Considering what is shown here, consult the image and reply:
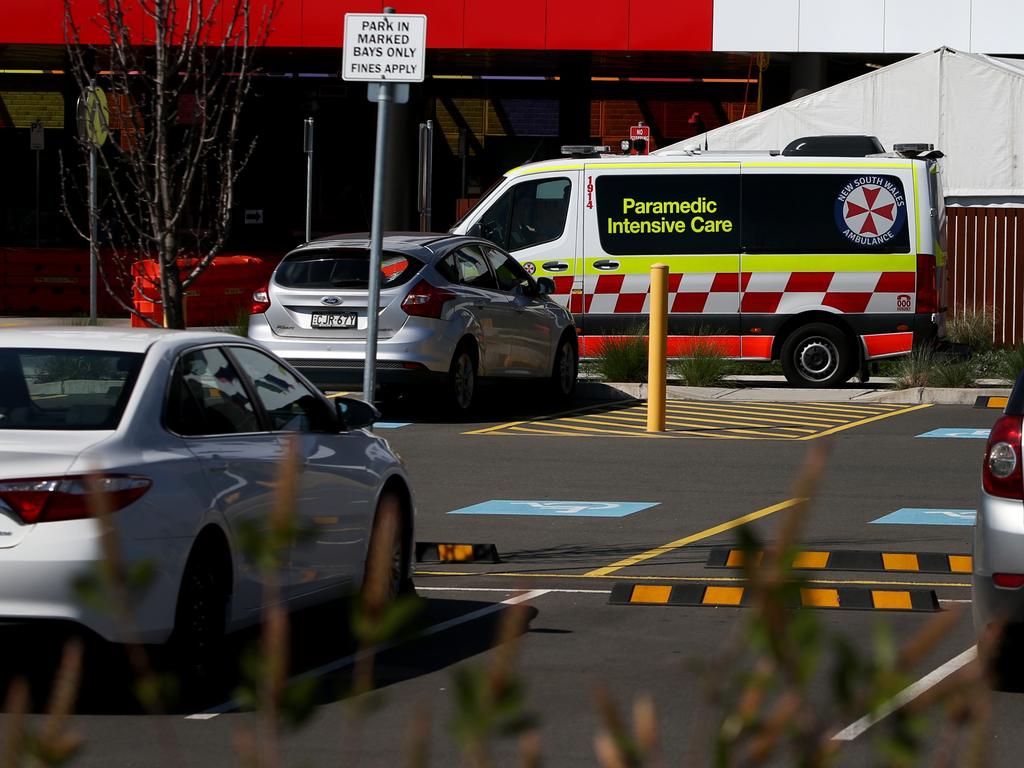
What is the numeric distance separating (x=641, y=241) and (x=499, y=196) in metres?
1.53

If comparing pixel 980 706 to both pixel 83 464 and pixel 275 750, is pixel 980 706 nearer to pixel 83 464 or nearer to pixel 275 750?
pixel 275 750

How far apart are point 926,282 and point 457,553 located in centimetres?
1030

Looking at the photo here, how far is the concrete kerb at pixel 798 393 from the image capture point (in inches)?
727

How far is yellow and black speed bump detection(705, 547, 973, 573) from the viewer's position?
912 cm

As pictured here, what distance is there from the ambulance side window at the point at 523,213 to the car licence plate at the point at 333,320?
3712 mm

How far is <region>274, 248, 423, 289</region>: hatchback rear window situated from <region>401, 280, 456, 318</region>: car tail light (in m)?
0.14

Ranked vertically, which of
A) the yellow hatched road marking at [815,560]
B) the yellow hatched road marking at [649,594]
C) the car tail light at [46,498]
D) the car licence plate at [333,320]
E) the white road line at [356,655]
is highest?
the car licence plate at [333,320]

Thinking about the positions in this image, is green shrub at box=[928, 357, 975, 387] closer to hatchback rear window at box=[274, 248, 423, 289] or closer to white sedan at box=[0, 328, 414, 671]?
hatchback rear window at box=[274, 248, 423, 289]

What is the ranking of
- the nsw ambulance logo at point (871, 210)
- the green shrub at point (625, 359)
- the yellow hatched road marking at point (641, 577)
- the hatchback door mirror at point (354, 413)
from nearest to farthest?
the hatchback door mirror at point (354, 413) < the yellow hatched road marking at point (641, 577) < the nsw ambulance logo at point (871, 210) < the green shrub at point (625, 359)

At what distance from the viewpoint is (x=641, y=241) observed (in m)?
19.2

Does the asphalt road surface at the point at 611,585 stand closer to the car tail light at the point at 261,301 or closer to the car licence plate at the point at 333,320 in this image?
the car licence plate at the point at 333,320

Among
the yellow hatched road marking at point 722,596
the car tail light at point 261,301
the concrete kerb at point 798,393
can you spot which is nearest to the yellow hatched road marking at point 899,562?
the yellow hatched road marking at point 722,596

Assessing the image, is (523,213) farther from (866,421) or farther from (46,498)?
(46,498)

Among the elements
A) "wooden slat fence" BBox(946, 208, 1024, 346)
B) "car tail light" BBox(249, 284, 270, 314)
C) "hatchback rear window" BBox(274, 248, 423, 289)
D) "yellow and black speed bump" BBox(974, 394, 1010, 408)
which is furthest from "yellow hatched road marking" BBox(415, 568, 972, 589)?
"wooden slat fence" BBox(946, 208, 1024, 346)
